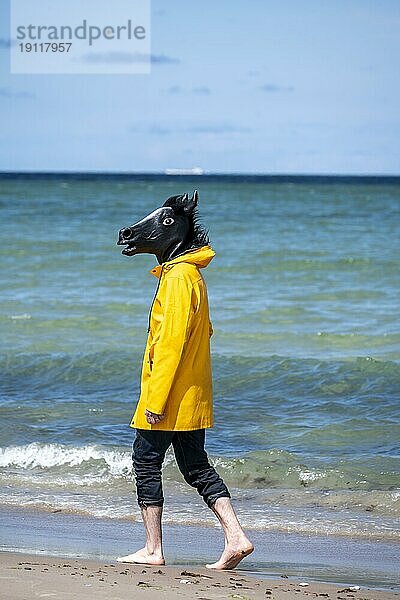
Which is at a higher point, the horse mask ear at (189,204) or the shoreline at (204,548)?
the horse mask ear at (189,204)

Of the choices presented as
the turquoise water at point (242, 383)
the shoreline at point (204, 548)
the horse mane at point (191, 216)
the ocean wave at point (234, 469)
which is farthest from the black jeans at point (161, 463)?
the ocean wave at point (234, 469)

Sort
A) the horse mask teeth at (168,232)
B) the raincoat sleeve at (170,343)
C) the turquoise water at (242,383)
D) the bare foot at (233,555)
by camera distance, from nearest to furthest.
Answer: the raincoat sleeve at (170,343), the bare foot at (233,555), the horse mask teeth at (168,232), the turquoise water at (242,383)

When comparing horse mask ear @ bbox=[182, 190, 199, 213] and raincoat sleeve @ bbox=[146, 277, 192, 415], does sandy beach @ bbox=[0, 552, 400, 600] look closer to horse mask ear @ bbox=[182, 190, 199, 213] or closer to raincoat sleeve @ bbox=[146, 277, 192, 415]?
raincoat sleeve @ bbox=[146, 277, 192, 415]

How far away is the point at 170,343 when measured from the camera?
481cm

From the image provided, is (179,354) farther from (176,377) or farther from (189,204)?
(189,204)

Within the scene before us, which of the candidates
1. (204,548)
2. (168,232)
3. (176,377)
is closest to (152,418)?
(176,377)

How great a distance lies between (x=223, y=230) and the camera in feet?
98.5

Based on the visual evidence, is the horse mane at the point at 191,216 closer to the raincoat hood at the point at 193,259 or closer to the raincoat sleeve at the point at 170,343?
the raincoat hood at the point at 193,259

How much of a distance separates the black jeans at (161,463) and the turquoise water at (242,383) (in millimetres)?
1272

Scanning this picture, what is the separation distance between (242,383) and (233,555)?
551cm

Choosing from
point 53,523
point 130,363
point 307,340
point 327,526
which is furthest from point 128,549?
point 307,340

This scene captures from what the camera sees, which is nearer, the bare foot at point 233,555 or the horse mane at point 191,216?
the bare foot at point 233,555

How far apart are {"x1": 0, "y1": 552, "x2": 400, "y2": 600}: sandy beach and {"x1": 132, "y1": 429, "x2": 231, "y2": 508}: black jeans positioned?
33 cm

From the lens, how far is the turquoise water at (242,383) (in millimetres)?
6980
